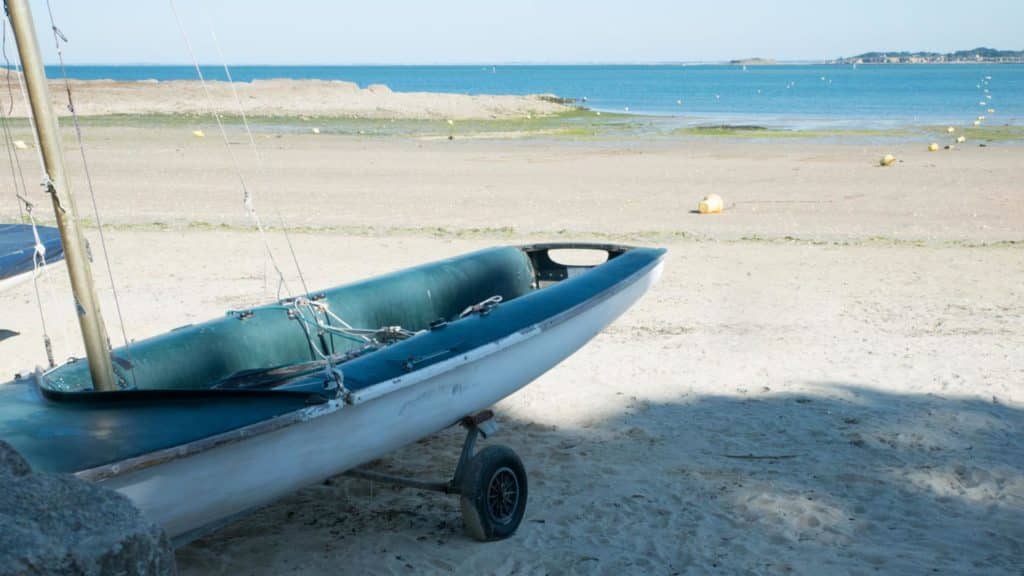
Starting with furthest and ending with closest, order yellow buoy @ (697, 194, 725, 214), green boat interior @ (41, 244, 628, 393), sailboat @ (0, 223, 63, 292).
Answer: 1. yellow buoy @ (697, 194, 725, 214)
2. sailboat @ (0, 223, 63, 292)
3. green boat interior @ (41, 244, 628, 393)

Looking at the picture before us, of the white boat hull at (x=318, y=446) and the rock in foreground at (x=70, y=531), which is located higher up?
the rock in foreground at (x=70, y=531)

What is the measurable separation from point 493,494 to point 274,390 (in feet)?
3.72

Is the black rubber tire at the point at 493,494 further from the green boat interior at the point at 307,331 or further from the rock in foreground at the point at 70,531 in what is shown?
the rock in foreground at the point at 70,531

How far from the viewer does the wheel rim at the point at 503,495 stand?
4.66 m

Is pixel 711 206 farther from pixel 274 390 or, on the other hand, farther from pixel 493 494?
pixel 274 390

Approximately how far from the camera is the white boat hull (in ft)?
11.9

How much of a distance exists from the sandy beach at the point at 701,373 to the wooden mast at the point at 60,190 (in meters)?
0.99

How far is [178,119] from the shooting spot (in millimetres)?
43594

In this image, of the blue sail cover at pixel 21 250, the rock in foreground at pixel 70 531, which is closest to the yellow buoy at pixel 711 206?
the blue sail cover at pixel 21 250

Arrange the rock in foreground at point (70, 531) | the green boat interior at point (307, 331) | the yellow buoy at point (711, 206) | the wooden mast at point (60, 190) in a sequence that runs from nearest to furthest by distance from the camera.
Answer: the rock in foreground at point (70, 531) < the wooden mast at point (60, 190) < the green boat interior at point (307, 331) < the yellow buoy at point (711, 206)

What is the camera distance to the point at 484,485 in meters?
4.58

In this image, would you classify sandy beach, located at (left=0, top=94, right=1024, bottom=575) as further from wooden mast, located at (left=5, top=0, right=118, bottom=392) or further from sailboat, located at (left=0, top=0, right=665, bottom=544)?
wooden mast, located at (left=5, top=0, right=118, bottom=392)

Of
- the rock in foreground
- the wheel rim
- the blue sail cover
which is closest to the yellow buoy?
the blue sail cover

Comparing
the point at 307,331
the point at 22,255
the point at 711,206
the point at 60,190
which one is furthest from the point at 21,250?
the point at 711,206
